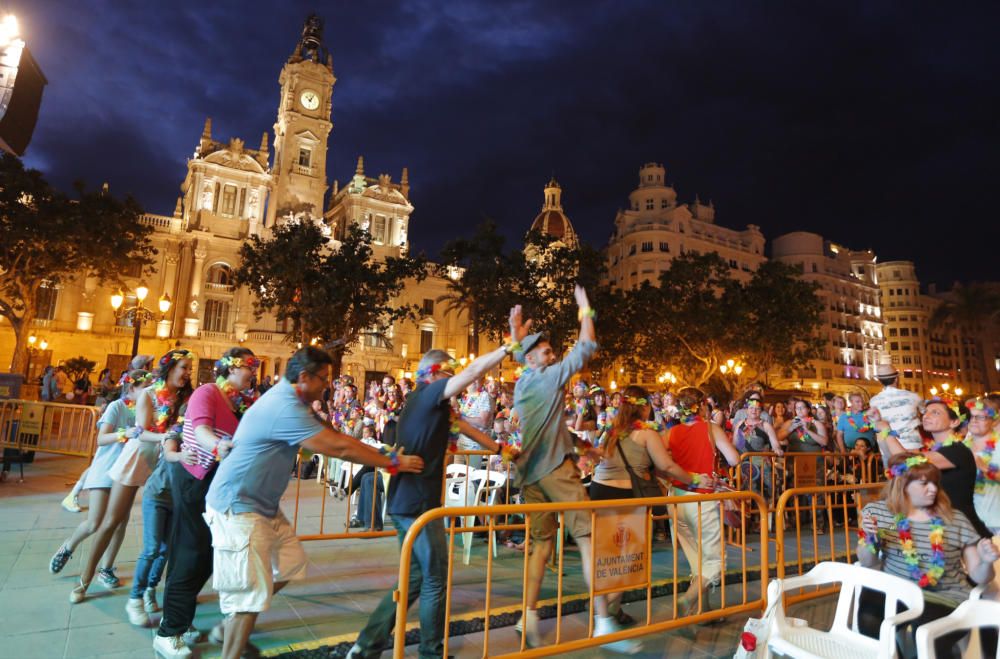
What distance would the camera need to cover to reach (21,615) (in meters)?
4.29

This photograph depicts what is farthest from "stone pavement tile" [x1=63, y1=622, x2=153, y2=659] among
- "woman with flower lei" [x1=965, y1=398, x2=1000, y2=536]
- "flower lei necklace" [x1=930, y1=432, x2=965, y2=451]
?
"woman with flower lei" [x1=965, y1=398, x2=1000, y2=536]

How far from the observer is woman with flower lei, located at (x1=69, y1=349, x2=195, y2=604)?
4664mm

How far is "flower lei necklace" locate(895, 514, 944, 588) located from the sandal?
618 cm

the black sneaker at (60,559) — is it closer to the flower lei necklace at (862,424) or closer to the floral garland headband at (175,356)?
the floral garland headband at (175,356)

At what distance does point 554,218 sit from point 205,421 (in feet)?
268

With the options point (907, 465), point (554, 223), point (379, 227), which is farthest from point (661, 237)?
point (907, 465)

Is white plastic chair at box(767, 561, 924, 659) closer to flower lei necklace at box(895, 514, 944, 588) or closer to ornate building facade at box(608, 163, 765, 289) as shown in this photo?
flower lei necklace at box(895, 514, 944, 588)

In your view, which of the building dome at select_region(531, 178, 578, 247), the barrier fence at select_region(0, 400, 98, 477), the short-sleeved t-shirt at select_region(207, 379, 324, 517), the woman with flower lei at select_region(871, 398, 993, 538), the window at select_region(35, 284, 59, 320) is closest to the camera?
the short-sleeved t-shirt at select_region(207, 379, 324, 517)

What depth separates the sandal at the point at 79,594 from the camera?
460cm

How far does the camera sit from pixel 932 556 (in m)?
3.56

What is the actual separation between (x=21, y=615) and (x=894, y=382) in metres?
8.48

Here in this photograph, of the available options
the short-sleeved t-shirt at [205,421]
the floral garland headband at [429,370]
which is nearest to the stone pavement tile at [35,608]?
the short-sleeved t-shirt at [205,421]

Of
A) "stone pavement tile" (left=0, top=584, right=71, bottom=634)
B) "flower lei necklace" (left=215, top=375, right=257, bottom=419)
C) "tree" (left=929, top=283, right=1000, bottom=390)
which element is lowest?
"stone pavement tile" (left=0, top=584, right=71, bottom=634)

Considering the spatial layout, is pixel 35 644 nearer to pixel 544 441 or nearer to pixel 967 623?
pixel 544 441
